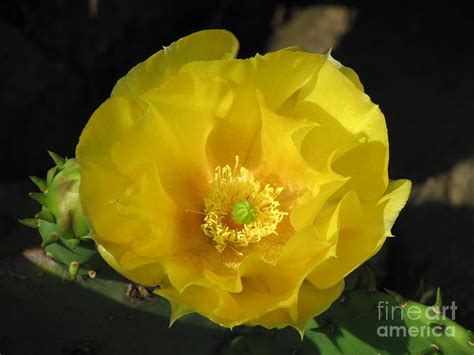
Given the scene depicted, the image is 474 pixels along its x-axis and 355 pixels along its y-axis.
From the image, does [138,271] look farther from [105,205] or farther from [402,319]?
[402,319]

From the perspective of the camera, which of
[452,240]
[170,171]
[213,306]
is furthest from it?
[452,240]

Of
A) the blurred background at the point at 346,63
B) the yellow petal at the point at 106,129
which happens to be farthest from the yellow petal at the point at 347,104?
the blurred background at the point at 346,63

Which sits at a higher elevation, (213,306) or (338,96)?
(338,96)

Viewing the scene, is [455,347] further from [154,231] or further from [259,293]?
[154,231]

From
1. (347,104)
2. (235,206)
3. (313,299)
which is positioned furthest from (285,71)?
(313,299)

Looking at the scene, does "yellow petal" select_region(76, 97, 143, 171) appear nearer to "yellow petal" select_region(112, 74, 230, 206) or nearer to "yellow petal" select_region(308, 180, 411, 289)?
"yellow petal" select_region(112, 74, 230, 206)

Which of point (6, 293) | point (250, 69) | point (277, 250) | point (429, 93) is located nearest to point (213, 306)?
point (277, 250)
